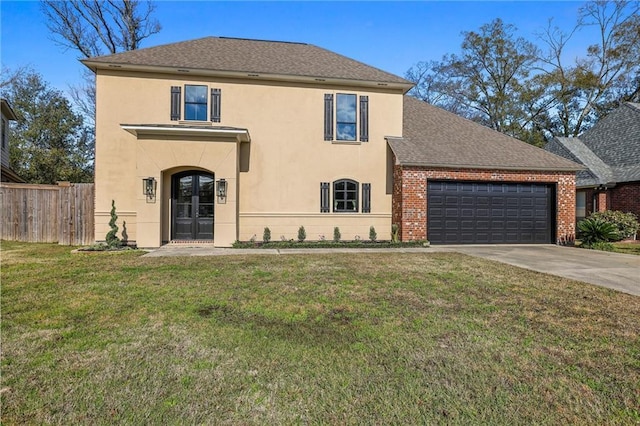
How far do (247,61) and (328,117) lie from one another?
12.2 feet

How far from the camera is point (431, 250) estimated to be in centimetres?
1141

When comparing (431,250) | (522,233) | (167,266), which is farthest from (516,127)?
(167,266)

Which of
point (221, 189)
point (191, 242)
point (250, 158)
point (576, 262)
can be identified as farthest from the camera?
point (250, 158)

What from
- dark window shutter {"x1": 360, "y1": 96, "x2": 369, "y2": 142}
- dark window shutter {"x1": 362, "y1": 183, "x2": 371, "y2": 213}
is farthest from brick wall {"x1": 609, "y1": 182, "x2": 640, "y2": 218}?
dark window shutter {"x1": 360, "y1": 96, "x2": 369, "y2": 142}

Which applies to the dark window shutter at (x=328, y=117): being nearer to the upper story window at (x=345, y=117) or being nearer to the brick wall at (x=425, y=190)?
the upper story window at (x=345, y=117)

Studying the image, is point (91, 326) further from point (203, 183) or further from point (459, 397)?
point (203, 183)

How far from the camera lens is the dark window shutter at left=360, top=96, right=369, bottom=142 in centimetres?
1342

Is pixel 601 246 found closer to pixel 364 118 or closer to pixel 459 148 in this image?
pixel 459 148

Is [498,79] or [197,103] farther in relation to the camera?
[498,79]

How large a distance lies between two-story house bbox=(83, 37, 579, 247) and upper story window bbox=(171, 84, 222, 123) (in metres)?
0.04

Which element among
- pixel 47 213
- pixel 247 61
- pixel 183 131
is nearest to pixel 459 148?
pixel 247 61

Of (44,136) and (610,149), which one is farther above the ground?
(44,136)

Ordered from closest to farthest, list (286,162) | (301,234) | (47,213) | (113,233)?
(113,233), (47,213), (301,234), (286,162)

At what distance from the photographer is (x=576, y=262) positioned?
30.2 feet
